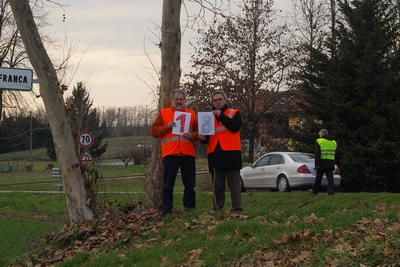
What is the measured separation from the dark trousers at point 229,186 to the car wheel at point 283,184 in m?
11.6

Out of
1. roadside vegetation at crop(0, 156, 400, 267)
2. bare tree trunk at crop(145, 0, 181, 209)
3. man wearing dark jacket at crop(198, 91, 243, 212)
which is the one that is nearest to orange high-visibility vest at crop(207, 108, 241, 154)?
man wearing dark jacket at crop(198, 91, 243, 212)

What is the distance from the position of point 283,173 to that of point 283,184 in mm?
366

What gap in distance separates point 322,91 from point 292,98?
22.9ft

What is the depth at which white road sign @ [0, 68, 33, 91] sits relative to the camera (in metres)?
11.6

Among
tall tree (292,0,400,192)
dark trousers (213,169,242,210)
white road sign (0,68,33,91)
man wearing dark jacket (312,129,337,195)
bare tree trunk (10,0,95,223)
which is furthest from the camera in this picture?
tall tree (292,0,400,192)

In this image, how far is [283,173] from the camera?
71.7 feet

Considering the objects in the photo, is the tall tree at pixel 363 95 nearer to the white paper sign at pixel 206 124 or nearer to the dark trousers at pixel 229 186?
the dark trousers at pixel 229 186

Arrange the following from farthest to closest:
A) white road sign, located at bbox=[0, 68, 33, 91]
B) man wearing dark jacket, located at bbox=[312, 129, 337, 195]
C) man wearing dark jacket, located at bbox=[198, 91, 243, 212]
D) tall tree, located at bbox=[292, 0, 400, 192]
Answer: tall tree, located at bbox=[292, 0, 400, 192] → man wearing dark jacket, located at bbox=[312, 129, 337, 195] → white road sign, located at bbox=[0, 68, 33, 91] → man wearing dark jacket, located at bbox=[198, 91, 243, 212]

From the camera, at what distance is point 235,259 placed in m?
6.81

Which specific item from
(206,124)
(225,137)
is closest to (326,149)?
(225,137)

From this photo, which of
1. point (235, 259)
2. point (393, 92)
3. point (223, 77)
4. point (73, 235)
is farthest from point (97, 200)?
point (223, 77)

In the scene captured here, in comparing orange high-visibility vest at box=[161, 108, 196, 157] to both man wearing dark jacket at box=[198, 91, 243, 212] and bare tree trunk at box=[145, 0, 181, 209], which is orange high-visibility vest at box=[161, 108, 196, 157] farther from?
bare tree trunk at box=[145, 0, 181, 209]

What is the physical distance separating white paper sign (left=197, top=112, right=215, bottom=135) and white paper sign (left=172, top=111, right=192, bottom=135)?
20 centimetres

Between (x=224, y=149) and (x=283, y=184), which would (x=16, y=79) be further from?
(x=283, y=184)
